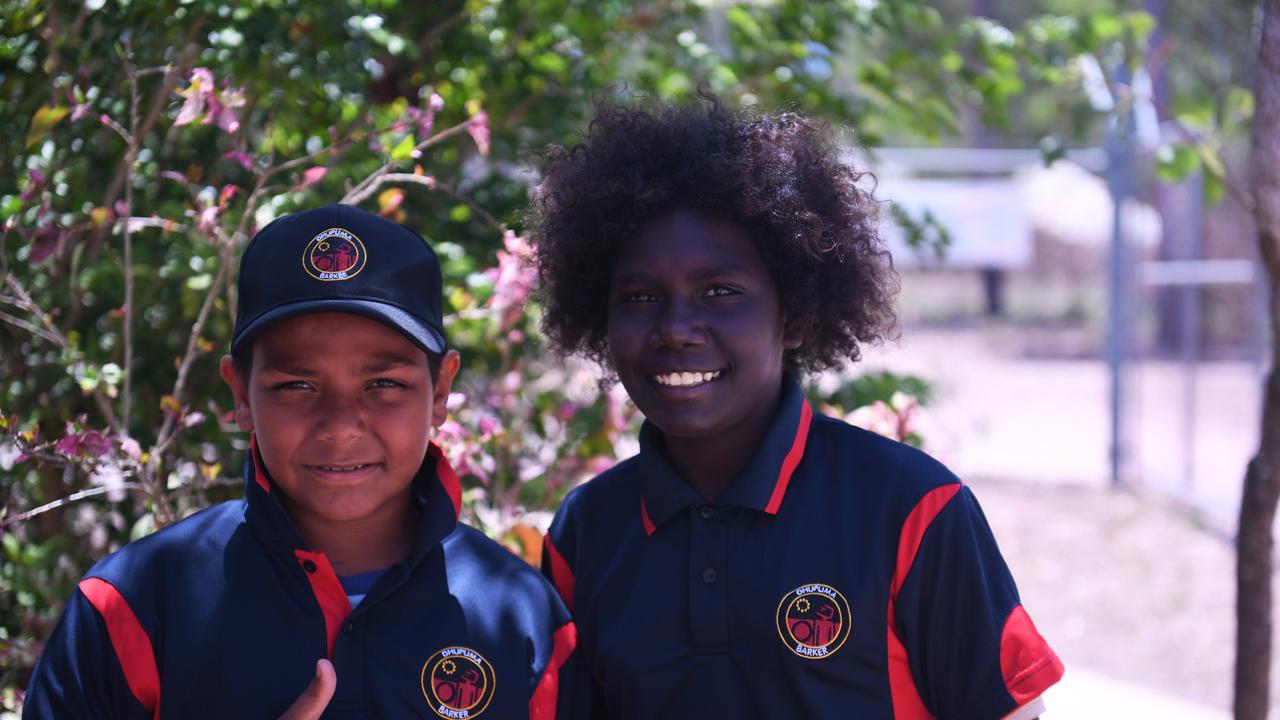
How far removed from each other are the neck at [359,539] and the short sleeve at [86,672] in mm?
312

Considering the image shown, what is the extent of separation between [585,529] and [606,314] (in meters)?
0.48

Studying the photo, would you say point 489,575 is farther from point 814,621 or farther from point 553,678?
point 814,621

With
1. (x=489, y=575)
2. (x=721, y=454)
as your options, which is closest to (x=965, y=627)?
(x=721, y=454)

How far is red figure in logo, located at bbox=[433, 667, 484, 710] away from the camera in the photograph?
6.34ft

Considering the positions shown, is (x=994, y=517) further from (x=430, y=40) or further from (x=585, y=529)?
(x=585, y=529)

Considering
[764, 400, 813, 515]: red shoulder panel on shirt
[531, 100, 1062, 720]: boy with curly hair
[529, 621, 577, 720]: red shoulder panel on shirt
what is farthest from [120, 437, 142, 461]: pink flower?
[764, 400, 813, 515]: red shoulder panel on shirt

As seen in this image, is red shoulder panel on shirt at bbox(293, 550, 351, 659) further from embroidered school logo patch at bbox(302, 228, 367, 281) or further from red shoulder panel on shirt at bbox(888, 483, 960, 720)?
red shoulder panel on shirt at bbox(888, 483, 960, 720)

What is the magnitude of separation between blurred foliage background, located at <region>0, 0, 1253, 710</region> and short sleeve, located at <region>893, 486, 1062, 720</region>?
37.1 inches

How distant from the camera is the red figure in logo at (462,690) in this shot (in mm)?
1933

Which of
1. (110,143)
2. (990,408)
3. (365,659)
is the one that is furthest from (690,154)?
(990,408)

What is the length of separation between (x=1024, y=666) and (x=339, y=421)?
1073 millimetres

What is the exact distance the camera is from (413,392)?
202cm

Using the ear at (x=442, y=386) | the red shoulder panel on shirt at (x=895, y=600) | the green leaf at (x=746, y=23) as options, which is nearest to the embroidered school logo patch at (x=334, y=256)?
the ear at (x=442, y=386)

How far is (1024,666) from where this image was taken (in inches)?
79.4
